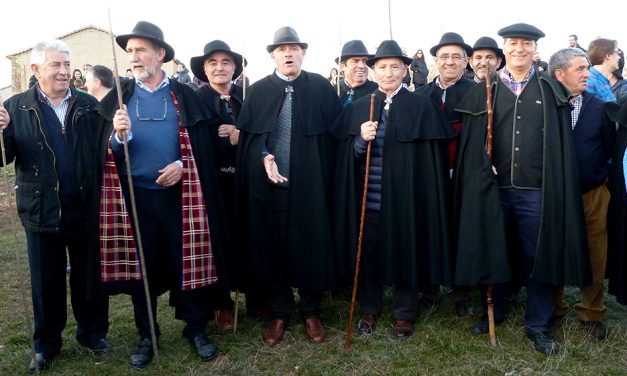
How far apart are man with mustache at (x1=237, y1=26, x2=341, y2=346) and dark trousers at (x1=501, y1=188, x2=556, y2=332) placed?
1.44 m

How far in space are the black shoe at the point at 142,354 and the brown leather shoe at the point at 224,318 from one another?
758 millimetres

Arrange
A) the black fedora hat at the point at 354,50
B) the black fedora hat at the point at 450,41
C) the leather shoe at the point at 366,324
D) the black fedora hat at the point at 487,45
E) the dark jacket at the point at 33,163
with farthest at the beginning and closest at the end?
the black fedora hat at the point at 354,50 < the black fedora hat at the point at 487,45 < the black fedora hat at the point at 450,41 < the leather shoe at the point at 366,324 < the dark jacket at the point at 33,163

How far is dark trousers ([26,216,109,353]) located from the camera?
4184mm

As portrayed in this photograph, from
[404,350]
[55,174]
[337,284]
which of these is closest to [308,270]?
[337,284]

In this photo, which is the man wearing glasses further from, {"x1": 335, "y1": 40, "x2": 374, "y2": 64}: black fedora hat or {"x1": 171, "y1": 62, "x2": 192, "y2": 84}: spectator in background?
{"x1": 171, "y1": 62, "x2": 192, "y2": 84}: spectator in background

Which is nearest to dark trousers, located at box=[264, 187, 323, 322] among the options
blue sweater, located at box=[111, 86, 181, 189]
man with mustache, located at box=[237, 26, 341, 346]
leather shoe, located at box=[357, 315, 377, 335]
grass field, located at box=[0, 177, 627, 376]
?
man with mustache, located at box=[237, 26, 341, 346]

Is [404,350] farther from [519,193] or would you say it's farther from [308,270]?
[519,193]

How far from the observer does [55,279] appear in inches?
168

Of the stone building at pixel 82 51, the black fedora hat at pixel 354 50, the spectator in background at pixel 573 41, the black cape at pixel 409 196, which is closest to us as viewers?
the black cape at pixel 409 196

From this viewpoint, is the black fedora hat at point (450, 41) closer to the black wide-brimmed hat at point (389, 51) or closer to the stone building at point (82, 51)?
the black wide-brimmed hat at point (389, 51)

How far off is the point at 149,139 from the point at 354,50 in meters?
2.99

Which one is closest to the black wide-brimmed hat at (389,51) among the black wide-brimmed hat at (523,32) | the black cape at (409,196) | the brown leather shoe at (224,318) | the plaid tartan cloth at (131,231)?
the black cape at (409,196)

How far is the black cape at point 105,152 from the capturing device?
13.6 ft

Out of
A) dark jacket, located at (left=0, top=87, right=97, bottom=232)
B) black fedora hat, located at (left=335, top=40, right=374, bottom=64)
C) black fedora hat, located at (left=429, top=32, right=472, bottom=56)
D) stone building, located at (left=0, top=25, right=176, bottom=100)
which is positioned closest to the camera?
dark jacket, located at (left=0, top=87, right=97, bottom=232)
